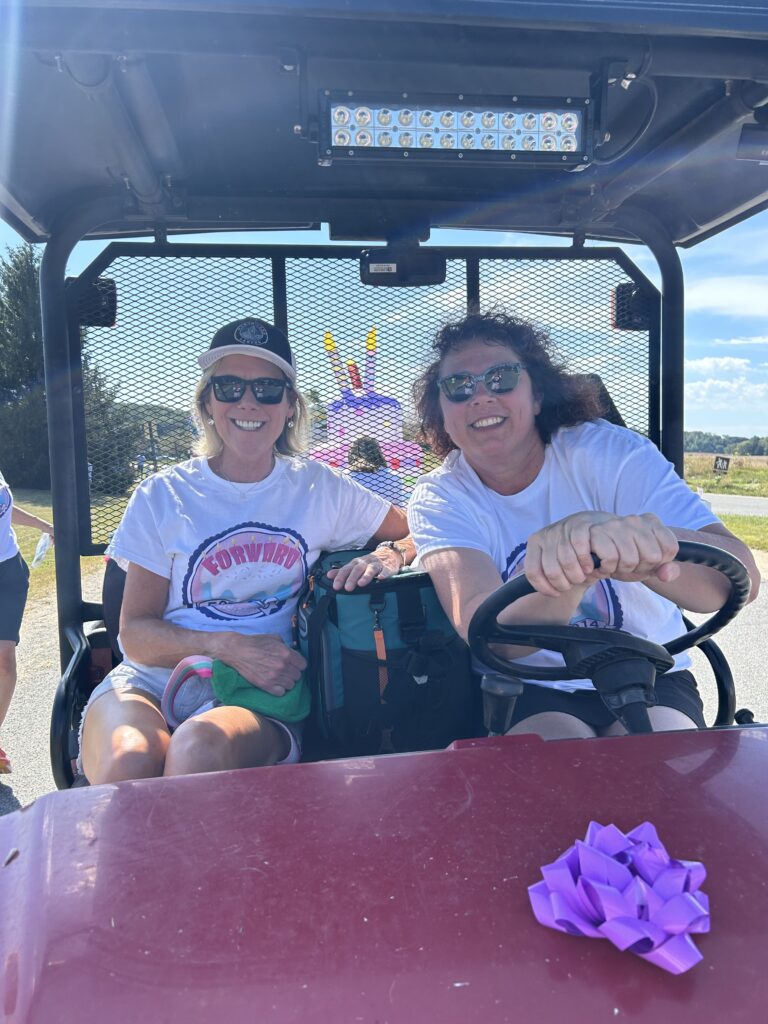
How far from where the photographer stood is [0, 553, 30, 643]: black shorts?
3549mm

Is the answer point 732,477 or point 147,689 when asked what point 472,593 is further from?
point 732,477

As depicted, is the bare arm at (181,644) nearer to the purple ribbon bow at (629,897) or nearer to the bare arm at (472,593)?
the bare arm at (472,593)

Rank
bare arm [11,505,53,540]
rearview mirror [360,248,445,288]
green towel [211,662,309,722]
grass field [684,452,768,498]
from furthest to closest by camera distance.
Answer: grass field [684,452,768,498]
bare arm [11,505,53,540]
rearview mirror [360,248,445,288]
green towel [211,662,309,722]

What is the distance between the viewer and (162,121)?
1.76m

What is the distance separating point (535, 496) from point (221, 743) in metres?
0.96

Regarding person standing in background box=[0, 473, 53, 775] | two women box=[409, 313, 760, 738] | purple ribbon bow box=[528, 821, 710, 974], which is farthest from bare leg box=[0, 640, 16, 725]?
purple ribbon bow box=[528, 821, 710, 974]

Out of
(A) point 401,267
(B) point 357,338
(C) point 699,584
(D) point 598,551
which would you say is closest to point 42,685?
(B) point 357,338

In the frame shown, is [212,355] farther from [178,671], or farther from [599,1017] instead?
[599,1017]

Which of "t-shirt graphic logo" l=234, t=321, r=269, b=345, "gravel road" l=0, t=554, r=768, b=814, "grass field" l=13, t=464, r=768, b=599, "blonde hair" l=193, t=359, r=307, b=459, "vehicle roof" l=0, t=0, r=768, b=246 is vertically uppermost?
"vehicle roof" l=0, t=0, r=768, b=246

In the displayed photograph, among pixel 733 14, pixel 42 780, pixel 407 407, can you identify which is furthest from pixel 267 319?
pixel 42 780

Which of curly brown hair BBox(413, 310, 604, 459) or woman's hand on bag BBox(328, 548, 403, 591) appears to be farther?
curly brown hair BBox(413, 310, 604, 459)

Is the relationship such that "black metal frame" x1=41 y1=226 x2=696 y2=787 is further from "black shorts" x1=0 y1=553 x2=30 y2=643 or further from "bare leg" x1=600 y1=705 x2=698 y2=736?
"black shorts" x1=0 y1=553 x2=30 y2=643

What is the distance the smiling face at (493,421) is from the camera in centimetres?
201

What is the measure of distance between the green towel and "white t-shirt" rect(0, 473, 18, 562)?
200 cm
